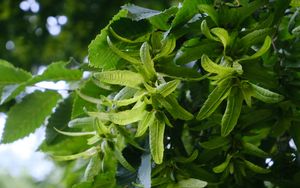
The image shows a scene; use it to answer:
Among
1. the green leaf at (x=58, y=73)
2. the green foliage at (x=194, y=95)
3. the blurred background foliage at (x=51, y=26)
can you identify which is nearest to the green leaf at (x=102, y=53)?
the green foliage at (x=194, y=95)

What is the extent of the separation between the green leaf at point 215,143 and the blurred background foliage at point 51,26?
42.1 inches

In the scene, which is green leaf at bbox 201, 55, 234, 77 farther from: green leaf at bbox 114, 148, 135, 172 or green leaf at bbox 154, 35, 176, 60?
green leaf at bbox 114, 148, 135, 172

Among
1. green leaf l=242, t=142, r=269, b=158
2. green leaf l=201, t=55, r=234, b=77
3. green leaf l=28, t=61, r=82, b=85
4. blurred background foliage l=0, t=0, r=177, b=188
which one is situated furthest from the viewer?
blurred background foliage l=0, t=0, r=177, b=188

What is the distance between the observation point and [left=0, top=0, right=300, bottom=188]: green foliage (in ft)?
1.91

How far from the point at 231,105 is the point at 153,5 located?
1233 mm

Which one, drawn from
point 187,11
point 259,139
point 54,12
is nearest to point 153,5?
point 54,12

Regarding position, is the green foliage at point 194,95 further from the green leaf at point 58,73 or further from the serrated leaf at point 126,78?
the green leaf at point 58,73

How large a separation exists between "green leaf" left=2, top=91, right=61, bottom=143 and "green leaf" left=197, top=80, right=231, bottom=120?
438 millimetres

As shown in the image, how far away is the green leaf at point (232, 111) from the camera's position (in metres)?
0.58

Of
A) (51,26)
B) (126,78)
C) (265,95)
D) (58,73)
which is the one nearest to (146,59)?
(126,78)

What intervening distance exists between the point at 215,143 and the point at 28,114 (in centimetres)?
42

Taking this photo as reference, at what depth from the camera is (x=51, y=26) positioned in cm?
171

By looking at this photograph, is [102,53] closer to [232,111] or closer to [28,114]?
[232,111]

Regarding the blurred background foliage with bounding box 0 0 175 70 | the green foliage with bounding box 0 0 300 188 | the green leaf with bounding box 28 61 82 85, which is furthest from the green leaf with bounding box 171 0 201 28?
the blurred background foliage with bounding box 0 0 175 70
